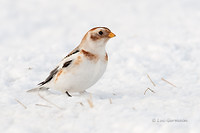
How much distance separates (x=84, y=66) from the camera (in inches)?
202

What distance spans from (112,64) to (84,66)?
2379mm

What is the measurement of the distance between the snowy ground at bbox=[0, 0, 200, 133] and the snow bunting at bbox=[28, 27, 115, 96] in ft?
0.74

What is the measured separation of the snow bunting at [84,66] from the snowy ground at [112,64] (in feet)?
0.74

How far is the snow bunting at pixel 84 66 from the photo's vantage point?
515cm

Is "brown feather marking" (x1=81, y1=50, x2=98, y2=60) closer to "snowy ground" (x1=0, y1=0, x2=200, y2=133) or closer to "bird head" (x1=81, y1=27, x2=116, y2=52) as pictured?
"bird head" (x1=81, y1=27, x2=116, y2=52)

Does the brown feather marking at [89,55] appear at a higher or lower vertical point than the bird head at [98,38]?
lower

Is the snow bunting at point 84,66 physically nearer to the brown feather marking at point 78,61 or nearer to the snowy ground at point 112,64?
the brown feather marking at point 78,61

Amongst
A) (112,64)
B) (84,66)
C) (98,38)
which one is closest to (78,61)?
(84,66)

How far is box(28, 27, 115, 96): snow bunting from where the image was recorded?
16.9 ft

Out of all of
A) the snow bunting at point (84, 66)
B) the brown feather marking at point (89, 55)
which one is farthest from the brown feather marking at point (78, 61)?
the brown feather marking at point (89, 55)

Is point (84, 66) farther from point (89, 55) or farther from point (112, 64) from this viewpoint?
point (112, 64)

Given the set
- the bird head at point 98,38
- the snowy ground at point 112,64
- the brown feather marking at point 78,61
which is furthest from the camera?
the bird head at point 98,38

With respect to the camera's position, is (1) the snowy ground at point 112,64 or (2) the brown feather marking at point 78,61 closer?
(1) the snowy ground at point 112,64

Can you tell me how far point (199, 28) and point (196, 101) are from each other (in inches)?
208
